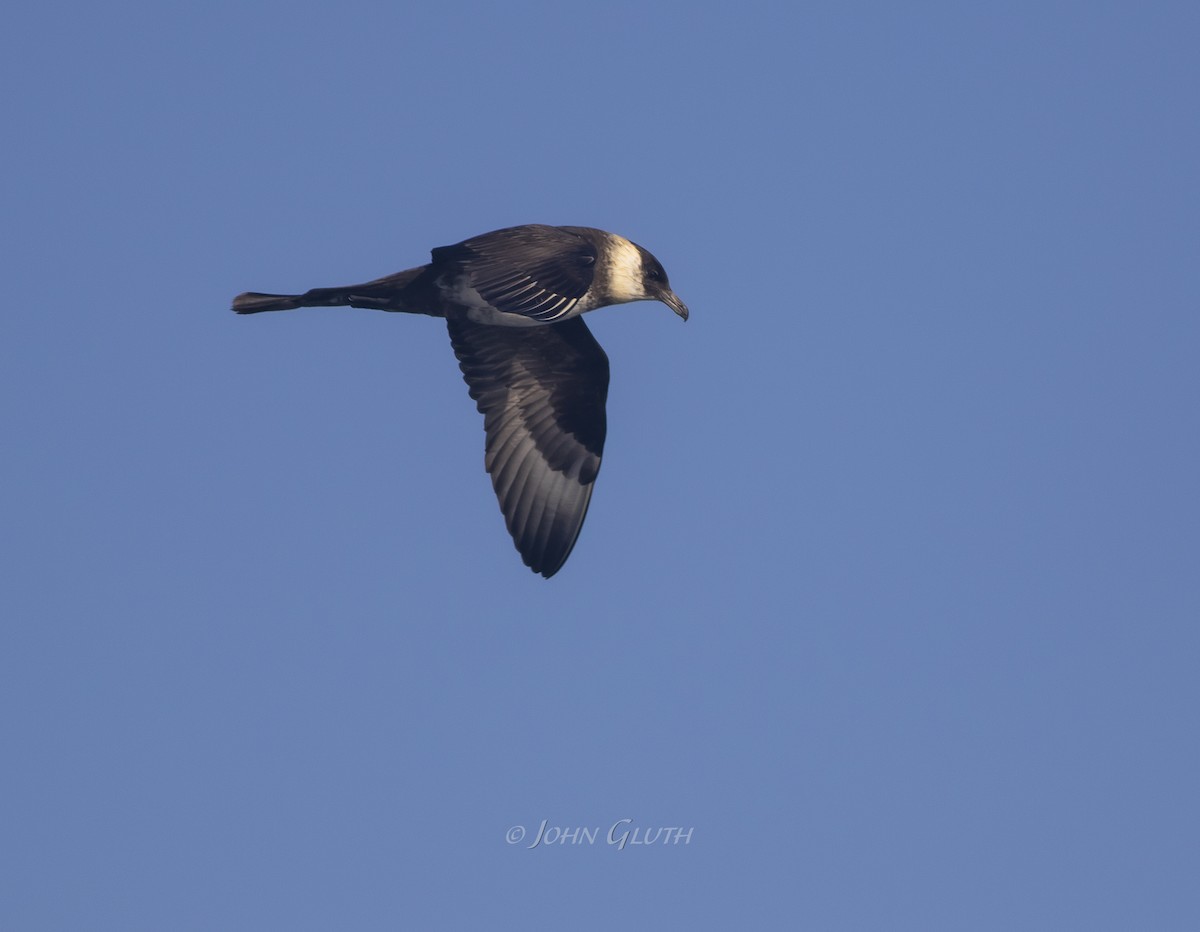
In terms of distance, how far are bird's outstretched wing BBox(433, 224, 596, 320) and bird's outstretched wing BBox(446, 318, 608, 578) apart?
0.96 m

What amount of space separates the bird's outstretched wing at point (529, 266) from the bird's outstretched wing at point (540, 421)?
0.96 meters

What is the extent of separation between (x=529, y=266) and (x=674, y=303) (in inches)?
72.7

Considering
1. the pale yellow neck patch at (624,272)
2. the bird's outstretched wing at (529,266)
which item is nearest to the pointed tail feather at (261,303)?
the bird's outstretched wing at (529,266)

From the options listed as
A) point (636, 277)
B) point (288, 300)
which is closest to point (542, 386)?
point (636, 277)

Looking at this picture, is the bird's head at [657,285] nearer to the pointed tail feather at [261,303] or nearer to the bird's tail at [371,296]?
the bird's tail at [371,296]

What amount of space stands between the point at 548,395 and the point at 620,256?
1.15 metres

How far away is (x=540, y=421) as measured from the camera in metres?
11.6

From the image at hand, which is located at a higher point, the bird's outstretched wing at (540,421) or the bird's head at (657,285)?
the bird's head at (657,285)

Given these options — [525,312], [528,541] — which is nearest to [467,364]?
[528,541]

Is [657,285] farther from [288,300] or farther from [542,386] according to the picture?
[288,300]

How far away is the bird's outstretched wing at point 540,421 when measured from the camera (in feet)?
37.5

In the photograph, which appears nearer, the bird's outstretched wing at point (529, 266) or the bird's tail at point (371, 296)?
the bird's outstretched wing at point (529, 266)

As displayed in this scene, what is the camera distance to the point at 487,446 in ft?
37.9

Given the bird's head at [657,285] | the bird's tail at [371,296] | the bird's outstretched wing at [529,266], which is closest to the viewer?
the bird's outstretched wing at [529,266]
